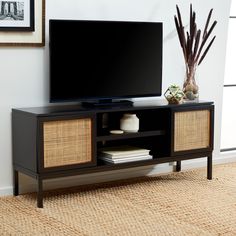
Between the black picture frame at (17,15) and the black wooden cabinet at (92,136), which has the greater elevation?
the black picture frame at (17,15)

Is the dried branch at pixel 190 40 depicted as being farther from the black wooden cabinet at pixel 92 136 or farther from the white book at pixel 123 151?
the white book at pixel 123 151

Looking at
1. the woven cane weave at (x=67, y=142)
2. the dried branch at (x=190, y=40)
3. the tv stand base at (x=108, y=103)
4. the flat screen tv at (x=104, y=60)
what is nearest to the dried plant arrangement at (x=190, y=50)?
the dried branch at (x=190, y=40)

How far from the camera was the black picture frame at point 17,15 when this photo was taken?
147 inches

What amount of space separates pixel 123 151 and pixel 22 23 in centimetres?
114

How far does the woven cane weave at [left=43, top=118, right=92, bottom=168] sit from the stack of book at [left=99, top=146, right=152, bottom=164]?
0.20 metres

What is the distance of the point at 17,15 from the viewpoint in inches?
149

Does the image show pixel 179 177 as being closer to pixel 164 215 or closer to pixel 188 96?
pixel 188 96

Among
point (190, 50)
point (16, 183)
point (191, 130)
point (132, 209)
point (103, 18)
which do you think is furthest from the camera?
point (190, 50)

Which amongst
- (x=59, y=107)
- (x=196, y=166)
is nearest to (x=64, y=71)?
(x=59, y=107)

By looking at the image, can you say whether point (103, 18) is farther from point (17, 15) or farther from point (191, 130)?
point (191, 130)

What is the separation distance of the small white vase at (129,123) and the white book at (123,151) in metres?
0.15

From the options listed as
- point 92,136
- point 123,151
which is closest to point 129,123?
point 123,151

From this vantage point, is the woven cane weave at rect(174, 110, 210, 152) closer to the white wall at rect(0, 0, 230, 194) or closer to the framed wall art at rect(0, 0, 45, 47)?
the white wall at rect(0, 0, 230, 194)

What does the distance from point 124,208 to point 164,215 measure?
28 centimetres
